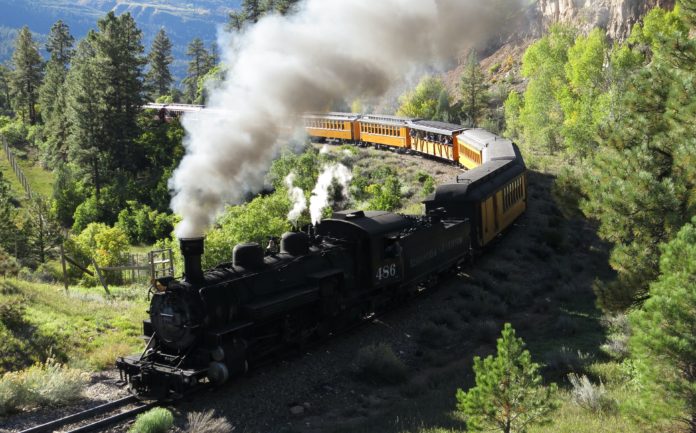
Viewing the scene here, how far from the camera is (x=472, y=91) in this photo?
238ft

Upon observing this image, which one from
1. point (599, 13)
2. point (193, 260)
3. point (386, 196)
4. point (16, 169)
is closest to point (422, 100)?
point (599, 13)

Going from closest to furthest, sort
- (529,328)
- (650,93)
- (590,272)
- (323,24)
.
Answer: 1. (650,93)
2. (529,328)
3. (323,24)
4. (590,272)

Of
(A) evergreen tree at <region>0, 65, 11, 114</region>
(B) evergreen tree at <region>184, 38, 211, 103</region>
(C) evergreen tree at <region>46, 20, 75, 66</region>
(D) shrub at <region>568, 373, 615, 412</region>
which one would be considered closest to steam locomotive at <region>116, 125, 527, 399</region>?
(D) shrub at <region>568, 373, 615, 412</region>

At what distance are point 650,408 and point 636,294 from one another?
15.0 feet

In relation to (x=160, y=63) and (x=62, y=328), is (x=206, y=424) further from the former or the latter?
(x=160, y=63)

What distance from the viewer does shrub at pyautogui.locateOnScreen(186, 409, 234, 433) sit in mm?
11289

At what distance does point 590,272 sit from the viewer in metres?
24.9

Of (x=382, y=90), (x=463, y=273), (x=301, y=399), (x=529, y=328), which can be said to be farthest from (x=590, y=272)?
(x=301, y=399)

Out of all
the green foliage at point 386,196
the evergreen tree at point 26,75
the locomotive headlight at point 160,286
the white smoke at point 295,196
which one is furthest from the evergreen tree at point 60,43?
the locomotive headlight at point 160,286

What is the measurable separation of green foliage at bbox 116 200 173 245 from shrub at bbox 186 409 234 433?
37390 millimetres

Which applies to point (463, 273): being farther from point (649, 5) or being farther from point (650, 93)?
point (649, 5)

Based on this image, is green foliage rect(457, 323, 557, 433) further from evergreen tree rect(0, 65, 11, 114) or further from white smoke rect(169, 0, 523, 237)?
evergreen tree rect(0, 65, 11, 114)

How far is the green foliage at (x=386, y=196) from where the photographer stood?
34312 mm

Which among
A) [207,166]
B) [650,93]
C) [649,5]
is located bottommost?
[207,166]
